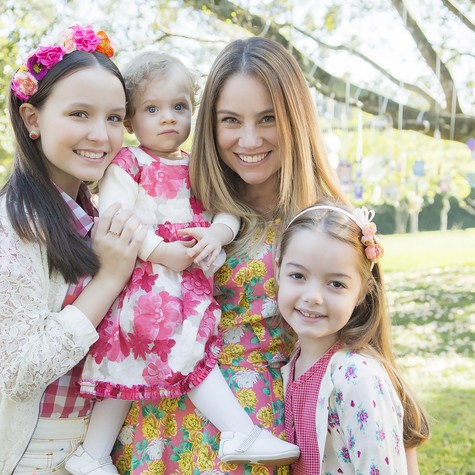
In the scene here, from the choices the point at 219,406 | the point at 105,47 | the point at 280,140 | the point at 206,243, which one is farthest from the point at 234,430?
the point at 105,47

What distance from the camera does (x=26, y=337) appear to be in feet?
6.82

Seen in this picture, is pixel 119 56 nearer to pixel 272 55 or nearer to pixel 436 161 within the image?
pixel 436 161

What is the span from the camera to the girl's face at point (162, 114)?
7.86 ft

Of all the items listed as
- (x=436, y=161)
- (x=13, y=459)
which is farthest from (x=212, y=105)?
(x=436, y=161)

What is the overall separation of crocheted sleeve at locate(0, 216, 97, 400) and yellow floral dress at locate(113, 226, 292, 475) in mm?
336

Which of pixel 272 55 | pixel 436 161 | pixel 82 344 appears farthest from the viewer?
pixel 436 161

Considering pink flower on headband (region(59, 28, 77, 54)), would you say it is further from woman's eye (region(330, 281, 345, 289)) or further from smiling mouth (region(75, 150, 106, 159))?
woman's eye (region(330, 281, 345, 289))

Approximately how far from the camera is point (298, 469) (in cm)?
221

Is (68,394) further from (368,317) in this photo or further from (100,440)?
(368,317)

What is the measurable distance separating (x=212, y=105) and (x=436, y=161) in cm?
732

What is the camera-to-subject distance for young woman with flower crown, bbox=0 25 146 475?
2.09m

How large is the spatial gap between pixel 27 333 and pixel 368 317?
1.02 metres

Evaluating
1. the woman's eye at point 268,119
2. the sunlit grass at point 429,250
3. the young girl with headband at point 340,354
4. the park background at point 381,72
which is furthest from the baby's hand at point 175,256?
the sunlit grass at point 429,250

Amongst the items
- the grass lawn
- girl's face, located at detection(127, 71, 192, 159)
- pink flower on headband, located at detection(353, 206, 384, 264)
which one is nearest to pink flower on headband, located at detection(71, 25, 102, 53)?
girl's face, located at detection(127, 71, 192, 159)
